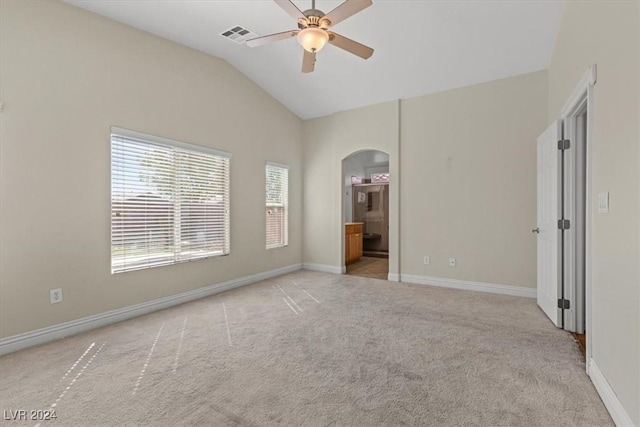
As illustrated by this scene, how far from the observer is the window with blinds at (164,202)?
10.8 ft

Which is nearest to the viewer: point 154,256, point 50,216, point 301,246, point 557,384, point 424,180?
point 557,384

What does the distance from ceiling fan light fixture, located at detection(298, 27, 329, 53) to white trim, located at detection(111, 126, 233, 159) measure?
2134 millimetres

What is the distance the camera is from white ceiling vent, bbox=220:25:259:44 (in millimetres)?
3637

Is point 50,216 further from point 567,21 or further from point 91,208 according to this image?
point 567,21

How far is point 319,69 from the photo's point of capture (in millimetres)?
4438

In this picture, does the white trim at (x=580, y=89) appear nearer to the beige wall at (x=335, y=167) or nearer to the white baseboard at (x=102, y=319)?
the beige wall at (x=335, y=167)

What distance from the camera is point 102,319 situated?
3121 mm

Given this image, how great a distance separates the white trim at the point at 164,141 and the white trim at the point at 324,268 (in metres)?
2.64

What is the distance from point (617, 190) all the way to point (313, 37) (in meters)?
2.35

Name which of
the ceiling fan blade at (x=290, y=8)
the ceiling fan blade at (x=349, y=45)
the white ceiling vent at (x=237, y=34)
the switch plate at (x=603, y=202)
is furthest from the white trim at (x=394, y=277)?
the white ceiling vent at (x=237, y=34)

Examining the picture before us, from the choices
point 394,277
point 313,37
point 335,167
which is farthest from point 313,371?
point 335,167

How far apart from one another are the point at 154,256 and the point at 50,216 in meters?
1.09

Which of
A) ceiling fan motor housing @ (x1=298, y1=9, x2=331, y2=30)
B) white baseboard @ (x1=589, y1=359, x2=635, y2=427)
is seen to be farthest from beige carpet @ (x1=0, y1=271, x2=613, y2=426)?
ceiling fan motor housing @ (x1=298, y1=9, x2=331, y2=30)

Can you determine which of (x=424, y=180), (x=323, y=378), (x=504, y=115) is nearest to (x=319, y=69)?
(x=424, y=180)
